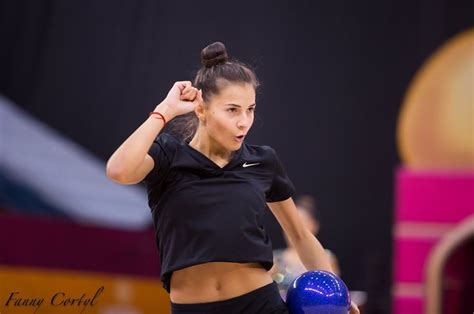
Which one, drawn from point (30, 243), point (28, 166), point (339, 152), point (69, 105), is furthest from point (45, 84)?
point (339, 152)

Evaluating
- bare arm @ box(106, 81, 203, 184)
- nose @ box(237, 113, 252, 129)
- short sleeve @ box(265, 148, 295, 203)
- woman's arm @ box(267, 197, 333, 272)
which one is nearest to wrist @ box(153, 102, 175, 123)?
bare arm @ box(106, 81, 203, 184)

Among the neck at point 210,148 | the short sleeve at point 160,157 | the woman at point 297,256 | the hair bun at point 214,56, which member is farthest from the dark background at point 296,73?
the short sleeve at point 160,157

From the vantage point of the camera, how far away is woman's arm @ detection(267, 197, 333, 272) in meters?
2.87

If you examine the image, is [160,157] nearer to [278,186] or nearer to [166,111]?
[166,111]

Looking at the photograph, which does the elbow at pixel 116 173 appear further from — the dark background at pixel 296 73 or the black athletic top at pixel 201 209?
the dark background at pixel 296 73

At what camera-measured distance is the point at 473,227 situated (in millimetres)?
6531

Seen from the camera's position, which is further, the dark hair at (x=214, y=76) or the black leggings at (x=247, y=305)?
the dark hair at (x=214, y=76)

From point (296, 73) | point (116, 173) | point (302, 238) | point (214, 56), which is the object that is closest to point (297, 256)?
point (296, 73)

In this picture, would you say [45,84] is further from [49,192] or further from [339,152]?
[339,152]

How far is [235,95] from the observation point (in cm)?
261

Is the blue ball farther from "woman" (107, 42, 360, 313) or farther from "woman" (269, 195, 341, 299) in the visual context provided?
"woman" (269, 195, 341, 299)

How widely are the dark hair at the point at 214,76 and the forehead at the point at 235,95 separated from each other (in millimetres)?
15

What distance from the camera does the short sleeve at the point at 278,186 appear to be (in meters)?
2.80

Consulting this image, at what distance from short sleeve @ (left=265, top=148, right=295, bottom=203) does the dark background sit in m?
4.19
